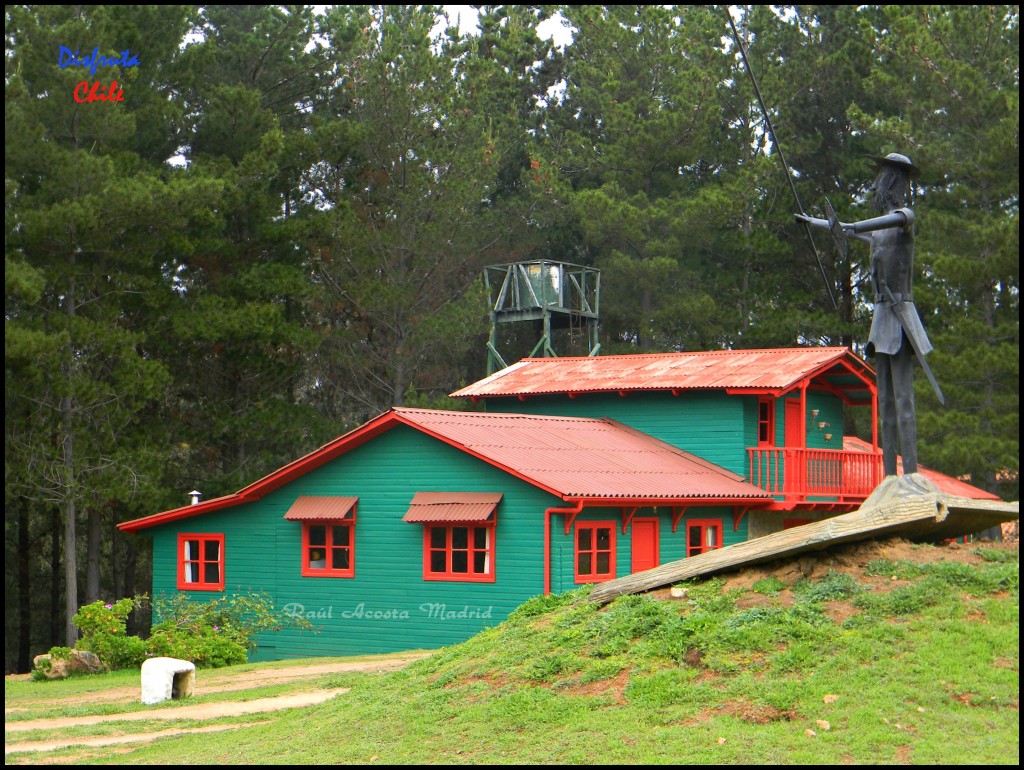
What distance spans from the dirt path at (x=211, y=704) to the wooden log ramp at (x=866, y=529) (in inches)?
164

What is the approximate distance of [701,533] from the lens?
1070 inches

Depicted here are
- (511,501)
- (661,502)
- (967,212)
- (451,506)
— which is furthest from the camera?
(967,212)

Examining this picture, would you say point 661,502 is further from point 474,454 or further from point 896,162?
point 896,162

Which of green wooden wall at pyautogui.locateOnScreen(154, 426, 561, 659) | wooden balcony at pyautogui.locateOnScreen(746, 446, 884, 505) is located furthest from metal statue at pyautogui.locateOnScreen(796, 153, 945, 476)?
wooden balcony at pyautogui.locateOnScreen(746, 446, 884, 505)

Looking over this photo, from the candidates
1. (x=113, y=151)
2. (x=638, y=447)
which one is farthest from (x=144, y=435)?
(x=638, y=447)

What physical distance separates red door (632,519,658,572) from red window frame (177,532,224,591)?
8.63m

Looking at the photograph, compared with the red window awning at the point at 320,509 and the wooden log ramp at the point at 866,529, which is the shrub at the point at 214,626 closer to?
the red window awning at the point at 320,509

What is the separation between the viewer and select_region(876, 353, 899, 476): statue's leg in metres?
13.8

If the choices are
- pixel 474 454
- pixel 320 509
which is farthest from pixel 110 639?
pixel 474 454

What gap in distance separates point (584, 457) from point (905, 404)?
12.9 meters

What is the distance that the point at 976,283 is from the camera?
36000 mm

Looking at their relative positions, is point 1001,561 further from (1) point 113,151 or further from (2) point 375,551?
(1) point 113,151

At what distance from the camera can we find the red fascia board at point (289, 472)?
25609mm

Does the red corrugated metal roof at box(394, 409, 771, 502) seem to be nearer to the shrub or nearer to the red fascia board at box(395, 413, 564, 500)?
the red fascia board at box(395, 413, 564, 500)
